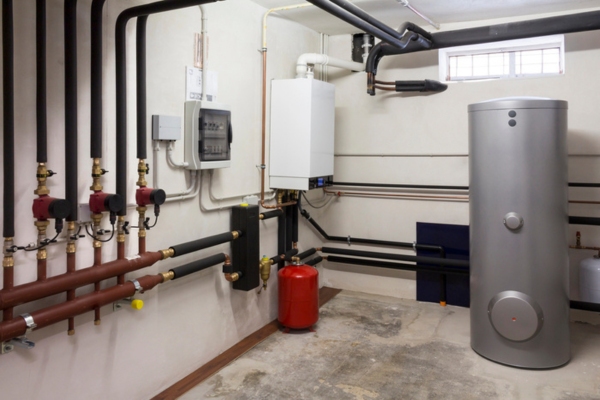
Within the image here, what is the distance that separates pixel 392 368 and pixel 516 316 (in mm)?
811

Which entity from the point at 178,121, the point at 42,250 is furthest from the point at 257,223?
the point at 42,250

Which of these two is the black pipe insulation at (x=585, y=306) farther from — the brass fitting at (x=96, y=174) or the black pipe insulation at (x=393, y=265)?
the brass fitting at (x=96, y=174)

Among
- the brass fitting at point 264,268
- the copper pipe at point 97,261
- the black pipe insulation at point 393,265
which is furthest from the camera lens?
the black pipe insulation at point 393,265

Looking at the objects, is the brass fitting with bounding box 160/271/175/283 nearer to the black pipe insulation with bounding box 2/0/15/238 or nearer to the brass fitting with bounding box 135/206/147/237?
the brass fitting with bounding box 135/206/147/237

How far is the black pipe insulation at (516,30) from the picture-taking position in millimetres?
3270

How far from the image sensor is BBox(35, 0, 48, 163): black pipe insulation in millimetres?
1785

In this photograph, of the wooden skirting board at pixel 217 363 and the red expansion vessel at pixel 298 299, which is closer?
the wooden skirting board at pixel 217 363

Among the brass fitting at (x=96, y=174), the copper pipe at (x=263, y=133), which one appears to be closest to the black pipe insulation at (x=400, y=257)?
the copper pipe at (x=263, y=133)

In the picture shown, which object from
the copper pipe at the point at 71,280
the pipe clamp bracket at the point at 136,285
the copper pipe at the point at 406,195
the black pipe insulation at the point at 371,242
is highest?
the copper pipe at the point at 406,195

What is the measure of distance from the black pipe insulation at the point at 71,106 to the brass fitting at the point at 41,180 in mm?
92

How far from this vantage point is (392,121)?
423 cm

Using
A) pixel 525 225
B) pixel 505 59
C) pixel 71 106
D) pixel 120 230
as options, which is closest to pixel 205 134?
pixel 120 230

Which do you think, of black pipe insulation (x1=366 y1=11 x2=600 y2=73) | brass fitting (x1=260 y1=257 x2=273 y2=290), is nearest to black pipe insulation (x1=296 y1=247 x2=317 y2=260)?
brass fitting (x1=260 y1=257 x2=273 y2=290)

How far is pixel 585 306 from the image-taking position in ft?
11.1
